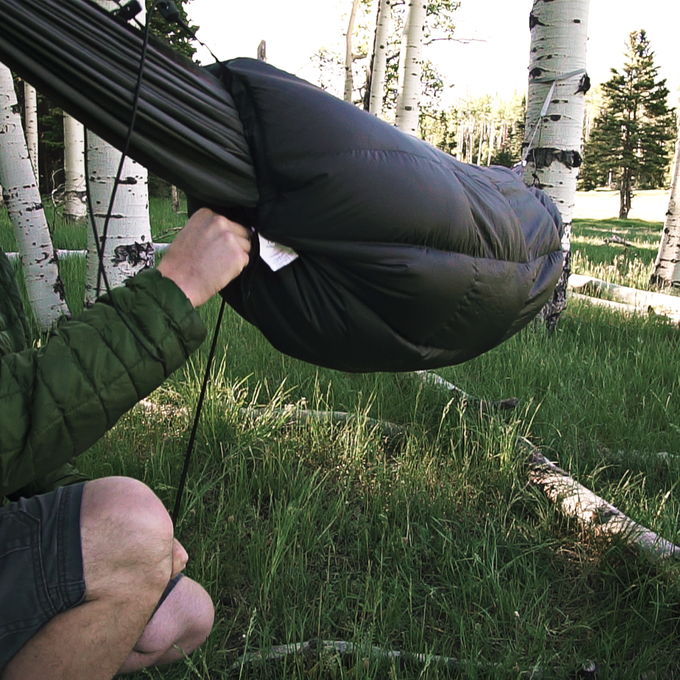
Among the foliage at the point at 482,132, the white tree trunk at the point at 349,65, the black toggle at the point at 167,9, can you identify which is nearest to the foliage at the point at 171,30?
the black toggle at the point at 167,9

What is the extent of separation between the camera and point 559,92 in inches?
169

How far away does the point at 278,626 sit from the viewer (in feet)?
6.06

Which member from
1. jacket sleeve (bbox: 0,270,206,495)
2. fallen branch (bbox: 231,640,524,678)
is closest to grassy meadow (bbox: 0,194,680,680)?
fallen branch (bbox: 231,640,524,678)

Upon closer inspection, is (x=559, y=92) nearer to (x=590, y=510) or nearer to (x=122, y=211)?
(x=122, y=211)

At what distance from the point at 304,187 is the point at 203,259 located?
9.7 inches

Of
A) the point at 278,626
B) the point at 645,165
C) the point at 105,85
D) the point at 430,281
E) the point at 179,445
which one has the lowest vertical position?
the point at 278,626

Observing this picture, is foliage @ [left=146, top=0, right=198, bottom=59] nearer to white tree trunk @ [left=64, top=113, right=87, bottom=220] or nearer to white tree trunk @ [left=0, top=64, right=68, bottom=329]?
white tree trunk @ [left=0, top=64, right=68, bottom=329]

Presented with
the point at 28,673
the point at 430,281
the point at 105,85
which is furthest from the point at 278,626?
the point at 105,85

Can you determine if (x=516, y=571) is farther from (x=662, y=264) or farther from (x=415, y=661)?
(x=662, y=264)

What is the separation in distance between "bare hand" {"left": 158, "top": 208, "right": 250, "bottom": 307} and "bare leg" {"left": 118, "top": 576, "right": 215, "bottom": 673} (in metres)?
0.94

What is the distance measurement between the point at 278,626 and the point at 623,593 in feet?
3.48

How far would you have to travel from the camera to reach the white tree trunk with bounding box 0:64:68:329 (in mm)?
4266

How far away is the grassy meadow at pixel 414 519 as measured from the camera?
1.79 m

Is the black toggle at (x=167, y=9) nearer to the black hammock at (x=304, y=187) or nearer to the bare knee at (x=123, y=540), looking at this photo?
the black hammock at (x=304, y=187)
